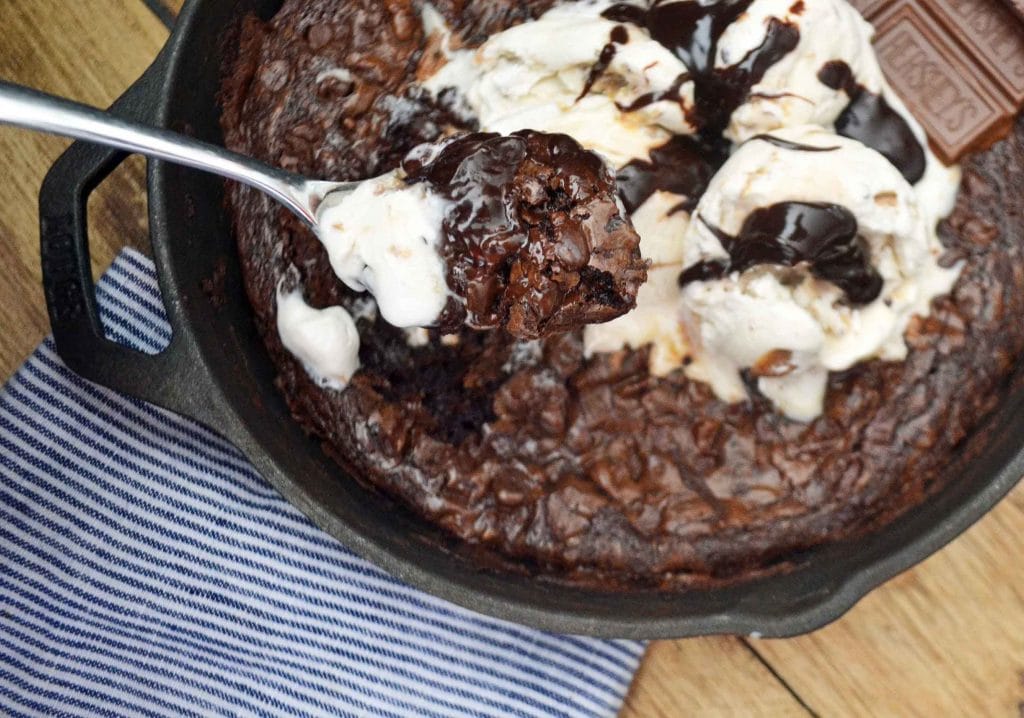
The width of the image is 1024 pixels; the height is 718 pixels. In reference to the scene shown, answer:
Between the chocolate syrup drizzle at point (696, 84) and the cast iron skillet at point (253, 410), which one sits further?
the chocolate syrup drizzle at point (696, 84)

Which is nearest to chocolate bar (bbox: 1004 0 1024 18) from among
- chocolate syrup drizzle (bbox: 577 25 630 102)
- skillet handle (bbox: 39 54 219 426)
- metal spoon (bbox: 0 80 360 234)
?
chocolate syrup drizzle (bbox: 577 25 630 102)

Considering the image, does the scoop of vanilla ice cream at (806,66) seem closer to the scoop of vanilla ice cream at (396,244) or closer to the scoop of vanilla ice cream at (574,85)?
the scoop of vanilla ice cream at (574,85)

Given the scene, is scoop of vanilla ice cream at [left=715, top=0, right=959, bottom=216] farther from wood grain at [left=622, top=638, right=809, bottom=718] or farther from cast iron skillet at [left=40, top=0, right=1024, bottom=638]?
wood grain at [left=622, top=638, right=809, bottom=718]

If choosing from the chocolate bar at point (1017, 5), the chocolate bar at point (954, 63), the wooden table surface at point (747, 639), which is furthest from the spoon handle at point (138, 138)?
the chocolate bar at point (1017, 5)

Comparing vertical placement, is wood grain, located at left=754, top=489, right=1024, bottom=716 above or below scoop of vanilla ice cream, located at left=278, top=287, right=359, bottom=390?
below

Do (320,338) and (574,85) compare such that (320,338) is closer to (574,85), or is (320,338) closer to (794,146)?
(574,85)

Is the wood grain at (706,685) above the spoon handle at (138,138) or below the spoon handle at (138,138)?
below
